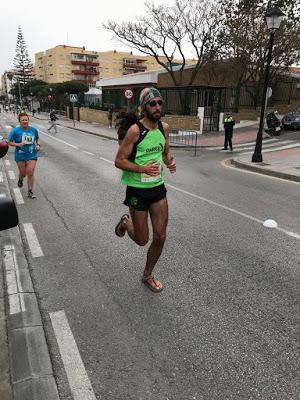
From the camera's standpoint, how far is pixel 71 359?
113 inches

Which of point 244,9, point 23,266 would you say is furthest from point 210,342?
point 244,9

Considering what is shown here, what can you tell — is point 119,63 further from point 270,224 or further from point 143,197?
point 143,197

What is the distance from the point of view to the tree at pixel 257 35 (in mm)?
26062

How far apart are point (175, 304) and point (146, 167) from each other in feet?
4.65

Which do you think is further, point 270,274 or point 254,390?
point 270,274

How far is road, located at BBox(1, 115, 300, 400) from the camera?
270 centimetres

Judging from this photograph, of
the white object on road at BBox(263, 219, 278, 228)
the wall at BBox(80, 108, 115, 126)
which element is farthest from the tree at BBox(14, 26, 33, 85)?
the white object on road at BBox(263, 219, 278, 228)

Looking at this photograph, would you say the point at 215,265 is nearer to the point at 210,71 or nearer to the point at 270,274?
the point at 270,274

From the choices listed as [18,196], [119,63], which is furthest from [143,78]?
[119,63]

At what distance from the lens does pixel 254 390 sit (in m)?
2.60

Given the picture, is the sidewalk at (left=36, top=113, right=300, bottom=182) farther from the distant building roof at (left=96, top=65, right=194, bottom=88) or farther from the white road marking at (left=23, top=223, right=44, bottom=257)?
the distant building roof at (left=96, top=65, right=194, bottom=88)

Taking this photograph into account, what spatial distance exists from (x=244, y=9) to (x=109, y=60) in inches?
4025

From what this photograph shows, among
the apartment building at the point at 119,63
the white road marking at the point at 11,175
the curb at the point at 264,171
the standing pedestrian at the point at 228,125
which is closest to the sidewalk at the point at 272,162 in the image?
the curb at the point at 264,171

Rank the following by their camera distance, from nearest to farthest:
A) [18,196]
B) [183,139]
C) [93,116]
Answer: [18,196], [183,139], [93,116]
